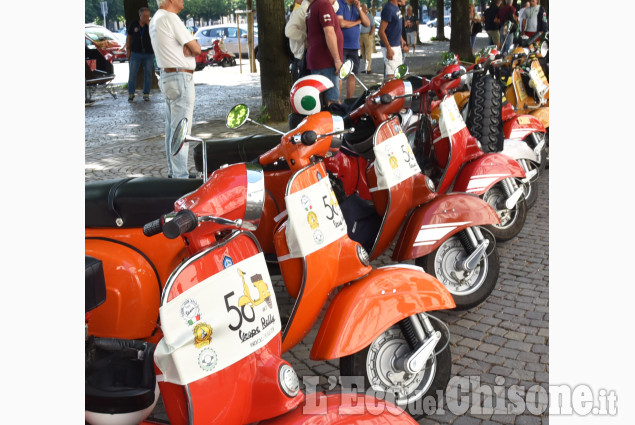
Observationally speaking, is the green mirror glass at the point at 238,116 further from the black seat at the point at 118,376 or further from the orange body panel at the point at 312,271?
the black seat at the point at 118,376

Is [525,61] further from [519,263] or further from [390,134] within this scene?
[390,134]

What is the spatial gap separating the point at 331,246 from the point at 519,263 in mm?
2423

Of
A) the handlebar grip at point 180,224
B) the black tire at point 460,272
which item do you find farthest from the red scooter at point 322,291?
the black tire at point 460,272

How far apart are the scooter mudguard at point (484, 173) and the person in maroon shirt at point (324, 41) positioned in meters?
2.52

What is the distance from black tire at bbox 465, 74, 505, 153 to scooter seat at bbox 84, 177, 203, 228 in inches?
117

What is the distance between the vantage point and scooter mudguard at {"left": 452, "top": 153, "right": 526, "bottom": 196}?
432 cm

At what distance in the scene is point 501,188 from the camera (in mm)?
4816

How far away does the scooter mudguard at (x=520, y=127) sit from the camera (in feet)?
18.9

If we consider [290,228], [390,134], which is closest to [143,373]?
[290,228]

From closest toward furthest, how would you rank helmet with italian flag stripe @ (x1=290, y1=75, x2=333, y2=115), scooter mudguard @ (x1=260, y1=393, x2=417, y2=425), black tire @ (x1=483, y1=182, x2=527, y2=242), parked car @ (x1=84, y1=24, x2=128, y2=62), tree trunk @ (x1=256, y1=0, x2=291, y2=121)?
1. scooter mudguard @ (x1=260, y1=393, x2=417, y2=425)
2. helmet with italian flag stripe @ (x1=290, y1=75, x2=333, y2=115)
3. black tire @ (x1=483, y1=182, x2=527, y2=242)
4. tree trunk @ (x1=256, y1=0, x2=291, y2=121)
5. parked car @ (x1=84, y1=24, x2=128, y2=62)

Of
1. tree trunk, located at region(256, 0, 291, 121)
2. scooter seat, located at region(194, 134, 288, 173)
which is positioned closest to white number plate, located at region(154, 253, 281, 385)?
scooter seat, located at region(194, 134, 288, 173)

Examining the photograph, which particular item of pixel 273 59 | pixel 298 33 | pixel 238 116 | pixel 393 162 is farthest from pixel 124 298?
pixel 273 59

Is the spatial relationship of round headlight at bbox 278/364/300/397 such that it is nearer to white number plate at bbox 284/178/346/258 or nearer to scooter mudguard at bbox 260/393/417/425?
scooter mudguard at bbox 260/393/417/425

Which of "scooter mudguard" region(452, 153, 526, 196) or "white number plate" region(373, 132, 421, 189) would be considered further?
"scooter mudguard" region(452, 153, 526, 196)
